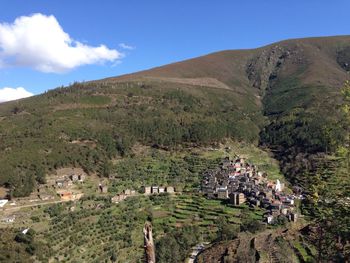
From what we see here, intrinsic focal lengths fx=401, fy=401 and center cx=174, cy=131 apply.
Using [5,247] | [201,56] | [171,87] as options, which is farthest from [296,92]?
[5,247]

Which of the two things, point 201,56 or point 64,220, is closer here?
point 64,220

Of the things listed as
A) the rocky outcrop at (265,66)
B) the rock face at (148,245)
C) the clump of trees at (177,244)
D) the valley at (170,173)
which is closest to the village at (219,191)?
the valley at (170,173)

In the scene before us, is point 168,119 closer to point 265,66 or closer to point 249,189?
point 249,189

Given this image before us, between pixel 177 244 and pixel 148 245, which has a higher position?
pixel 148 245

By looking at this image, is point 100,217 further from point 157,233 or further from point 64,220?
point 157,233

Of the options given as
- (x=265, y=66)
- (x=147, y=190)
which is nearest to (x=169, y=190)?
(x=147, y=190)
